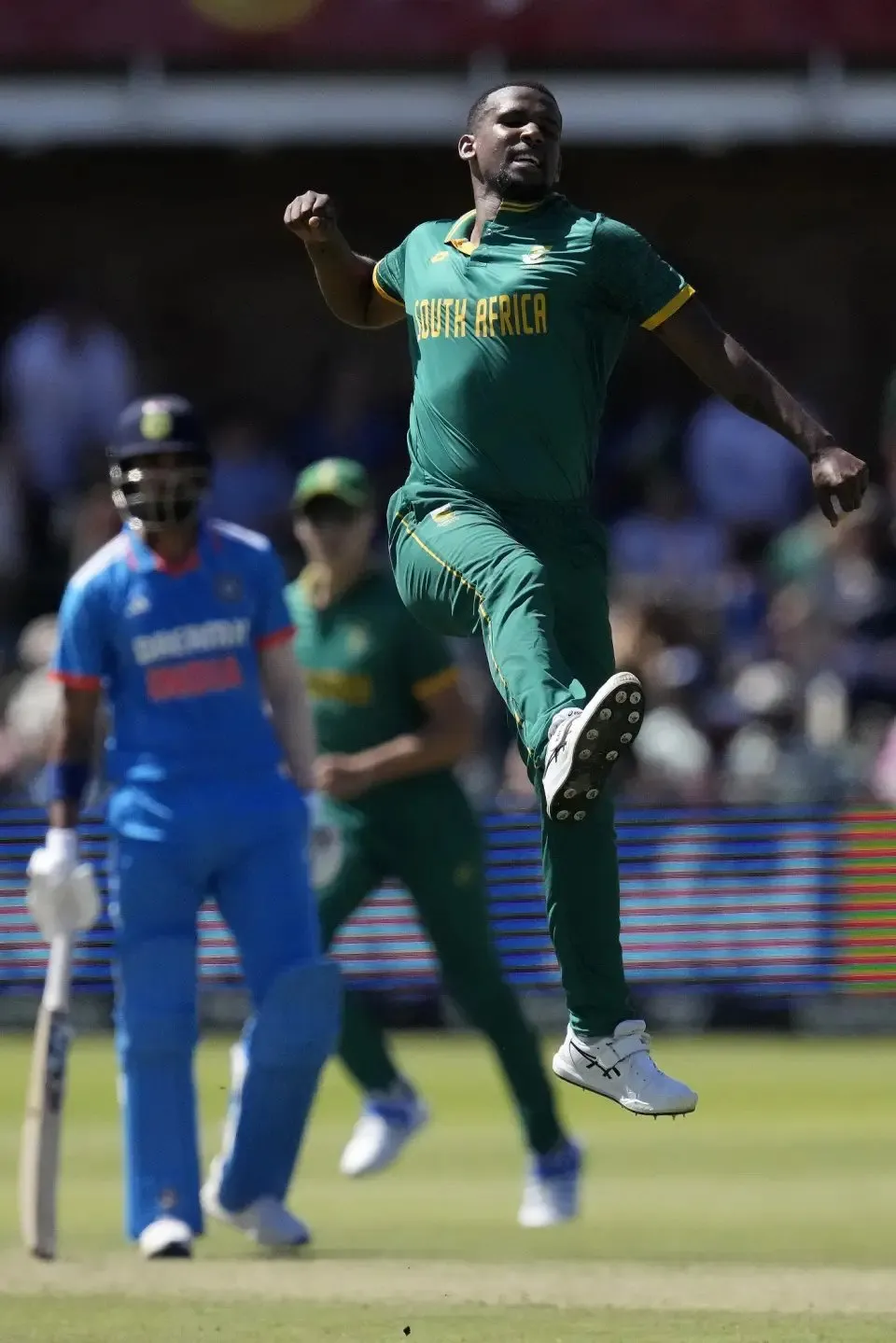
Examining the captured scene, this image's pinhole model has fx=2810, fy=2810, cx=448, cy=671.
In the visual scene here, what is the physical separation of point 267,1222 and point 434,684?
2.15 m

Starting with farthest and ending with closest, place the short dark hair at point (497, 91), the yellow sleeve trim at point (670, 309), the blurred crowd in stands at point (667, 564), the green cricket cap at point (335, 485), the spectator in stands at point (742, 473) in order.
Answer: the spectator in stands at point (742, 473), the blurred crowd in stands at point (667, 564), the green cricket cap at point (335, 485), the short dark hair at point (497, 91), the yellow sleeve trim at point (670, 309)

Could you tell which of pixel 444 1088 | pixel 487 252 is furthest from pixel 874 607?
pixel 487 252

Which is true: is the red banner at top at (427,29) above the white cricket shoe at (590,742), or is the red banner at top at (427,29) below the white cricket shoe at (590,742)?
above

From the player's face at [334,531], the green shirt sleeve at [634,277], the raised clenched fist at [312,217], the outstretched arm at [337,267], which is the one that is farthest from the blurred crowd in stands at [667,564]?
the green shirt sleeve at [634,277]

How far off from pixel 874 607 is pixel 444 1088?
4.20m

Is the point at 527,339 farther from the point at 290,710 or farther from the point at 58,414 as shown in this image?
the point at 58,414

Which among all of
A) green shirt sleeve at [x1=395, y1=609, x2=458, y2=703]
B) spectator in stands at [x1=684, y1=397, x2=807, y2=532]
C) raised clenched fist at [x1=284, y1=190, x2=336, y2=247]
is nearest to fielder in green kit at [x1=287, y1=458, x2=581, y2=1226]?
green shirt sleeve at [x1=395, y1=609, x2=458, y2=703]

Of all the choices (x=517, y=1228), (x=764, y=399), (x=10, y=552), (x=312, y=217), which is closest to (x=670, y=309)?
(x=764, y=399)

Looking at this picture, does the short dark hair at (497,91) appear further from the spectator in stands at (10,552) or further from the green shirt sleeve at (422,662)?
the spectator in stands at (10,552)

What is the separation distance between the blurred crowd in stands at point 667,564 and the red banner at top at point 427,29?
180 centimetres

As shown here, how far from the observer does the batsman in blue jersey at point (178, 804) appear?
8.47 meters

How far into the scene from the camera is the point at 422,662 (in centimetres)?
998

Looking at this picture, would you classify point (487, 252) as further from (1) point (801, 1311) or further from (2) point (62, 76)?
(2) point (62, 76)

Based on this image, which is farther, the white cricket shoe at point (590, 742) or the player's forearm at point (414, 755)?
the player's forearm at point (414, 755)
